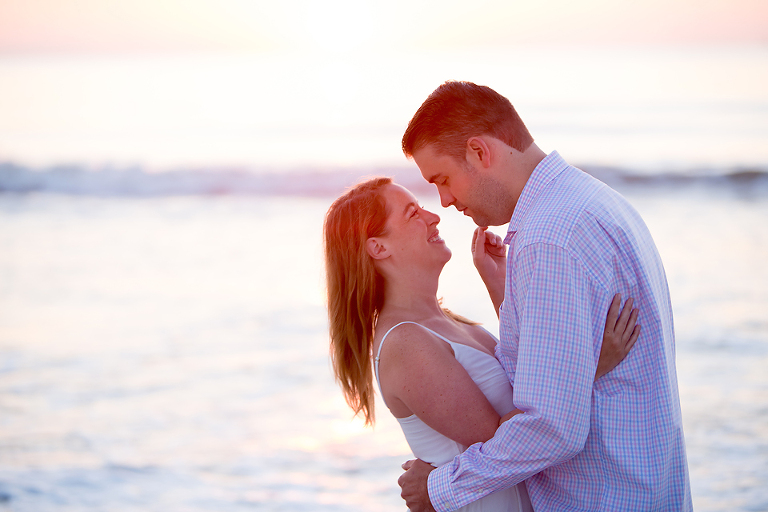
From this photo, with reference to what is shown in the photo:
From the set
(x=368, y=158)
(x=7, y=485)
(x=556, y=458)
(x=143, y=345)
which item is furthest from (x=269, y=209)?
(x=556, y=458)

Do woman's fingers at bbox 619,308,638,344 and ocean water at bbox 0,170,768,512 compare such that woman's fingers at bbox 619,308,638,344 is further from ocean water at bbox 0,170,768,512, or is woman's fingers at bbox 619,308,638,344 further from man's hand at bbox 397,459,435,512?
ocean water at bbox 0,170,768,512

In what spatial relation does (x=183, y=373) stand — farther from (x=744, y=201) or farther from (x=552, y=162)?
(x=744, y=201)

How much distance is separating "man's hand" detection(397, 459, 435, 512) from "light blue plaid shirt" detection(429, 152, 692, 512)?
19 cm

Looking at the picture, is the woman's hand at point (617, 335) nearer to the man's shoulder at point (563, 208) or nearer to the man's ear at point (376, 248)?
the man's shoulder at point (563, 208)

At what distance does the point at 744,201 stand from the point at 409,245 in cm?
1320

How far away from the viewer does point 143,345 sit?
7.16 meters

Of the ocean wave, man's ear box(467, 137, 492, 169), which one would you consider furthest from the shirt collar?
the ocean wave

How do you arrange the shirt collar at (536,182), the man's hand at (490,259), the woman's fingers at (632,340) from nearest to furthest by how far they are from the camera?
the woman's fingers at (632,340), the shirt collar at (536,182), the man's hand at (490,259)

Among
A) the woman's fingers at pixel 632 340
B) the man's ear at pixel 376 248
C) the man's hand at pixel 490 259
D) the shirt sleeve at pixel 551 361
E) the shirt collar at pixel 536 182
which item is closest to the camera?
the shirt sleeve at pixel 551 361

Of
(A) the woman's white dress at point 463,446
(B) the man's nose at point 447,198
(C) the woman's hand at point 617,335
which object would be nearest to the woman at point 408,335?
(A) the woman's white dress at point 463,446

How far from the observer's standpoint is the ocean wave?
17109 millimetres

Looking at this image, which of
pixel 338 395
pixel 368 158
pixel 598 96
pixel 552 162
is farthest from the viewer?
pixel 598 96

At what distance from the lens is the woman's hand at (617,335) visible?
200 cm

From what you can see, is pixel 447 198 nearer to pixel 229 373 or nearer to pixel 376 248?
pixel 376 248
